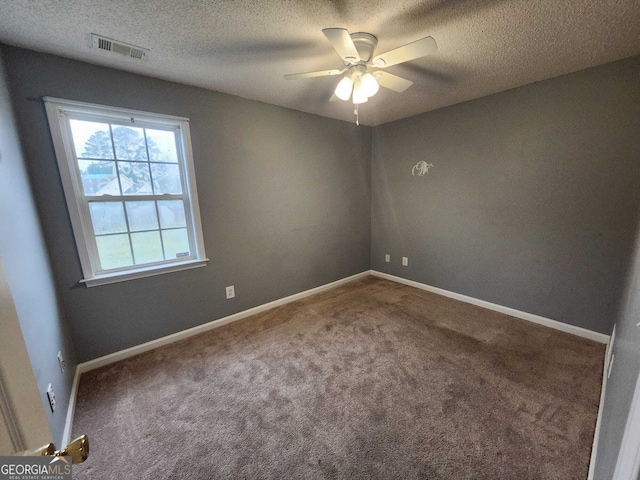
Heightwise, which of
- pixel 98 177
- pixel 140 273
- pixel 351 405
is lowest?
pixel 351 405

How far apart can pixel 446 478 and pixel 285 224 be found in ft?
8.04

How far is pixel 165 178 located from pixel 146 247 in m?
0.63

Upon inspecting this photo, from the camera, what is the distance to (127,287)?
208cm

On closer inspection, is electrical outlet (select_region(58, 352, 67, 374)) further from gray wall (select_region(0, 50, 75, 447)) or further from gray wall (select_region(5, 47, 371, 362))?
gray wall (select_region(5, 47, 371, 362))

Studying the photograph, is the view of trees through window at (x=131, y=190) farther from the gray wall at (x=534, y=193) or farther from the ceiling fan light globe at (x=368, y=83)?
the gray wall at (x=534, y=193)

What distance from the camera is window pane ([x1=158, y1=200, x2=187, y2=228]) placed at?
87.7 inches

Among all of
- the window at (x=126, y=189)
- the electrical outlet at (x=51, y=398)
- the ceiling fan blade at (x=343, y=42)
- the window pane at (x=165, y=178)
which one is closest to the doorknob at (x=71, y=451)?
the electrical outlet at (x=51, y=398)

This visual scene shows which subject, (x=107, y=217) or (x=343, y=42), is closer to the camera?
(x=343, y=42)

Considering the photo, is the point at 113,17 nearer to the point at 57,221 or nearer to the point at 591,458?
the point at 57,221

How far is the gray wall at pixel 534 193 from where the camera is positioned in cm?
202

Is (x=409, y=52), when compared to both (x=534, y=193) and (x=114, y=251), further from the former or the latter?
(x=114, y=251)


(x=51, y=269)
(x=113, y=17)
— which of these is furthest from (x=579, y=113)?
(x=51, y=269)

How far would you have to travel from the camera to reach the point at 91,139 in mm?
1883

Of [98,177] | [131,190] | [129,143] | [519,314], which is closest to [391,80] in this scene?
[129,143]
